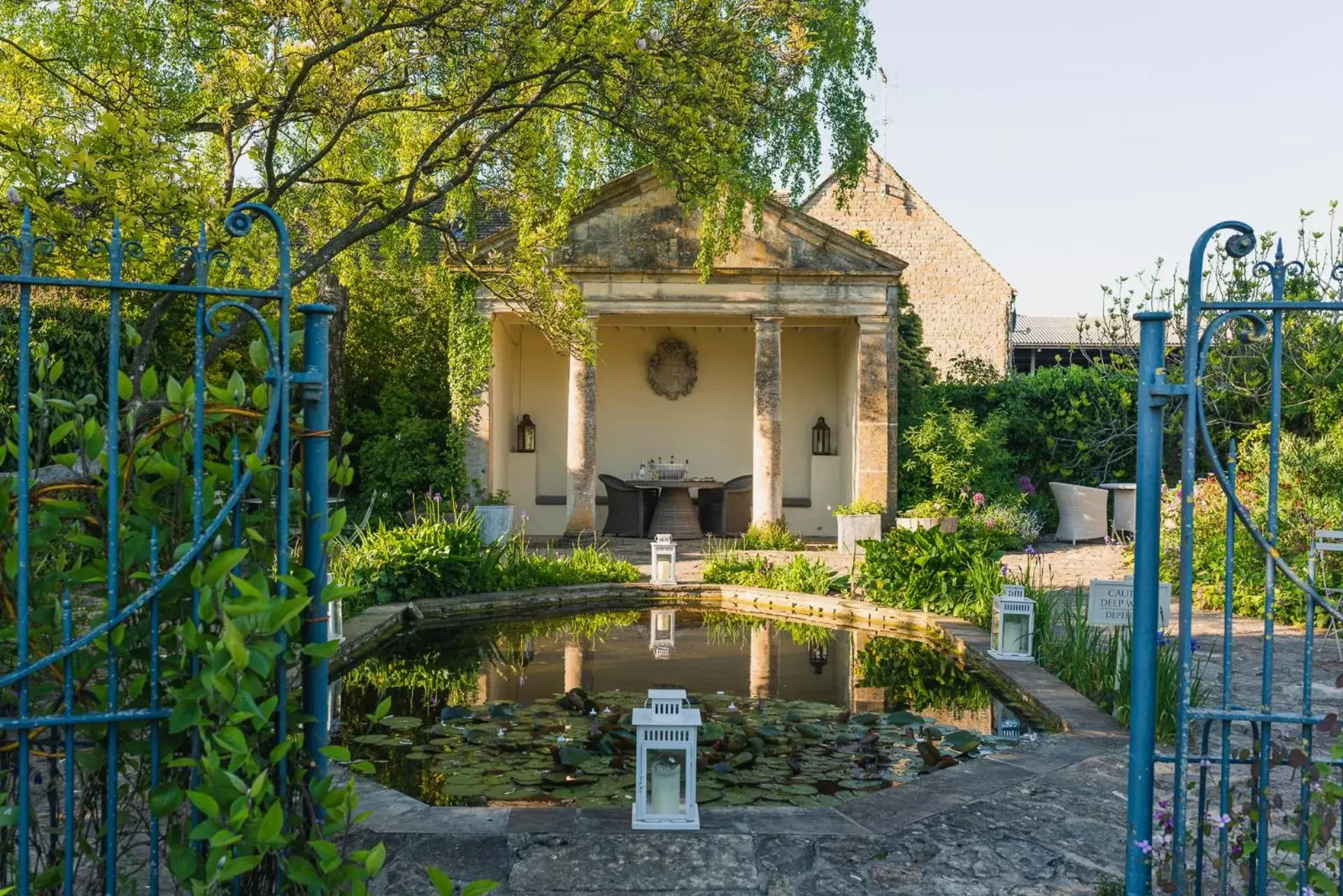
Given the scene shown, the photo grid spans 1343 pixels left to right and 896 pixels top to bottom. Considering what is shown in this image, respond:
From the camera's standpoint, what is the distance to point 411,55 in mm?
7859

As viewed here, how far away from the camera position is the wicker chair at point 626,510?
14.4m

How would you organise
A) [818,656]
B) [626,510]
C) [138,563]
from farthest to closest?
1. [626,510]
2. [818,656]
3. [138,563]

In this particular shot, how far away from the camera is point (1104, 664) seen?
19.0ft

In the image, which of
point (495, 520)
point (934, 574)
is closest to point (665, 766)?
point (934, 574)

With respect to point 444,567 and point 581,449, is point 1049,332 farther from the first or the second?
point 444,567

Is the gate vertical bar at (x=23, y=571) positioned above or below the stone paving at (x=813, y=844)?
above

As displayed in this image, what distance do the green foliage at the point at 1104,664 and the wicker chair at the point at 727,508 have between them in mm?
7632

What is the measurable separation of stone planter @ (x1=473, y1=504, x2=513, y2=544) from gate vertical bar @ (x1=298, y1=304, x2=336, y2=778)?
9035mm

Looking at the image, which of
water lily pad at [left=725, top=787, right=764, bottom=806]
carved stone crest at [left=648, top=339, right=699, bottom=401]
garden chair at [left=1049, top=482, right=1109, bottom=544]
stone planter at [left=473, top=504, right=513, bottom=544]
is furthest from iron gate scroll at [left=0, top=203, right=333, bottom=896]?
carved stone crest at [left=648, top=339, right=699, bottom=401]

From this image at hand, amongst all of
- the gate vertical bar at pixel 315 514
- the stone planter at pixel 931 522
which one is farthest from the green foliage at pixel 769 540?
the gate vertical bar at pixel 315 514

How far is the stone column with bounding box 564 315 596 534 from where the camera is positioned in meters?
13.5

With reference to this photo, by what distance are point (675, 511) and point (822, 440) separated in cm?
301

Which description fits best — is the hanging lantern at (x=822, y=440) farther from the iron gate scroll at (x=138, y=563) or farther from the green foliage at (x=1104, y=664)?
the iron gate scroll at (x=138, y=563)

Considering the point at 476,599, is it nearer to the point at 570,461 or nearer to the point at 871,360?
the point at 570,461
